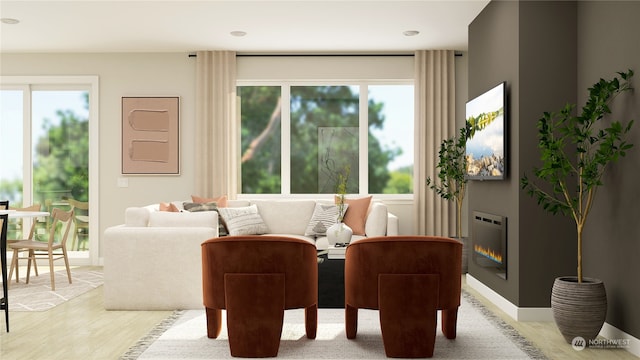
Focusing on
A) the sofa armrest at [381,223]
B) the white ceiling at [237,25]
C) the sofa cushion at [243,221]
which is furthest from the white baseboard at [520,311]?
the sofa cushion at [243,221]

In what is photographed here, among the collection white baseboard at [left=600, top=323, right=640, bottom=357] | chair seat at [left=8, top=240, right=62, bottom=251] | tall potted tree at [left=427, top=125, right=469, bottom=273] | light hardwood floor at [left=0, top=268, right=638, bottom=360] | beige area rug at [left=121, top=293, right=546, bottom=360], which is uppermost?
tall potted tree at [left=427, top=125, right=469, bottom=273]

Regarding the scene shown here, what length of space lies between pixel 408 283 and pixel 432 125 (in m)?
4.35

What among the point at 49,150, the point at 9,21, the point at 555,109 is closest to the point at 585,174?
the point at 555,109

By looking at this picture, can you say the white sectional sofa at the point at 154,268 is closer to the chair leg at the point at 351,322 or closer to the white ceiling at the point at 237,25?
the chair leg at the point at 351,322

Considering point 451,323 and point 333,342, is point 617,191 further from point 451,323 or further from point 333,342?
point 333,342

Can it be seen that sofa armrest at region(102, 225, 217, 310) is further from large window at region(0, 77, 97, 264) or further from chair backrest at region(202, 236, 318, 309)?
large window at region(0, 77, 97, 264)

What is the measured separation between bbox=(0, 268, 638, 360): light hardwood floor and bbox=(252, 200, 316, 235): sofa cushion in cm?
240

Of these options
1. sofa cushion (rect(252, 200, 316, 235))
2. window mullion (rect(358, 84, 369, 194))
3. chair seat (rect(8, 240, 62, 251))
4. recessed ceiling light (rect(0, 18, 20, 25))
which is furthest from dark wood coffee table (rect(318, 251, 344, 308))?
recessed ceiling light (rect(0, 18, 20, 25))

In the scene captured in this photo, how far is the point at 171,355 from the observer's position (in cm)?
354

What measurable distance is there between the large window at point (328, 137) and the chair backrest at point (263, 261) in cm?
416

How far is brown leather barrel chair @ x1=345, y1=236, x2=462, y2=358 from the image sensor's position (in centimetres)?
338

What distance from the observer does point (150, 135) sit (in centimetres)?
761

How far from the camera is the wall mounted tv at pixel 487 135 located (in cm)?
474

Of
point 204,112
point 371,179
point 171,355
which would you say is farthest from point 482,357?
point 204,112
